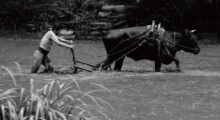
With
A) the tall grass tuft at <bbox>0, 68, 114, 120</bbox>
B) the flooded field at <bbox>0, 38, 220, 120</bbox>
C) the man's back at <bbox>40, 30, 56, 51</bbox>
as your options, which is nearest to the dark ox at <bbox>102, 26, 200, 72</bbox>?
the flooded field at <bbox>0, 38, 220, 120</bbox>

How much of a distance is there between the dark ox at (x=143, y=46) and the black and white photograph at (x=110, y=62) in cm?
3

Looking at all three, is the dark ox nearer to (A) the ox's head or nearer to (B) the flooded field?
(A) the ox's head

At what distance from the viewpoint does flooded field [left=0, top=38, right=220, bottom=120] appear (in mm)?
11398

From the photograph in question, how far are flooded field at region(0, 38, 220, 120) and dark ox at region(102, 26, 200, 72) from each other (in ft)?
1.41

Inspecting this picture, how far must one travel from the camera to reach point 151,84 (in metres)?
15.6

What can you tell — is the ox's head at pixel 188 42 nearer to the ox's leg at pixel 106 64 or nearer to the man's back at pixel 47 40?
the ox's leg at pixel 106 64

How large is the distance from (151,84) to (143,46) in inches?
83.8

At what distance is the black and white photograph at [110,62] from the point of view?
6605mm

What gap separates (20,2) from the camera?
3102cm

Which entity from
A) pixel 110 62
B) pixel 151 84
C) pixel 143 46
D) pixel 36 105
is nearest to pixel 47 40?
pixel 110 62

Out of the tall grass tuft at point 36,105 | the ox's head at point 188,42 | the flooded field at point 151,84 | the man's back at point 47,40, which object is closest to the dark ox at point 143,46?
the ox's head at point 188,42

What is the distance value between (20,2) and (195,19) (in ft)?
31.7

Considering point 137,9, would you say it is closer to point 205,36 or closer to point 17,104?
point 205,36

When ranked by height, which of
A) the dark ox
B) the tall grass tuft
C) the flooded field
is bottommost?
the flooded field
